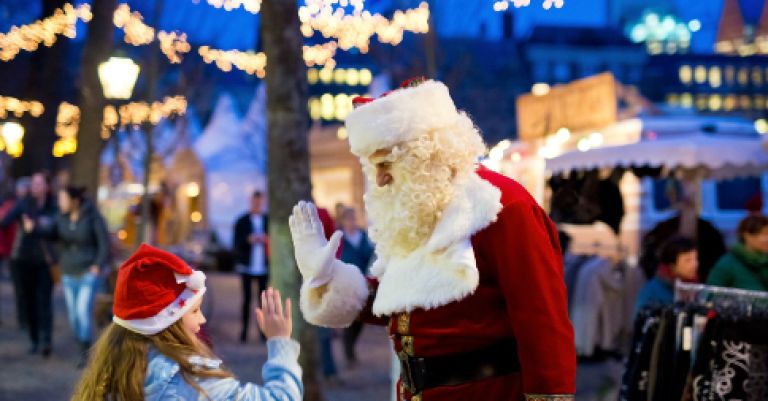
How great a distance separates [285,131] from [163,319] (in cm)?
452

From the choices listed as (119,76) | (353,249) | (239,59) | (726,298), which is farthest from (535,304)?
(239,59)

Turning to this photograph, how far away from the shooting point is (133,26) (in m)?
18.4

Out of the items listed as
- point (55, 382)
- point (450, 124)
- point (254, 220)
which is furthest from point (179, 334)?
point (254, 220)

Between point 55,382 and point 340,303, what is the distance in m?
7.08

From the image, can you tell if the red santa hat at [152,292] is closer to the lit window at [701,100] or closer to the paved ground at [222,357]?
the paved ground at [222,357]

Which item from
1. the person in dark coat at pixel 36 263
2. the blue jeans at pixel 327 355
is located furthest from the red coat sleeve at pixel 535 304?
the person in dark coat at pixel 36 263

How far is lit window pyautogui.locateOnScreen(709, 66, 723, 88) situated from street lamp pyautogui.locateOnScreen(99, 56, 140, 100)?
92.8m

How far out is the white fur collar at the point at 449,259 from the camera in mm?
3311

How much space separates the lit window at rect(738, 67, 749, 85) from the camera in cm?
9514

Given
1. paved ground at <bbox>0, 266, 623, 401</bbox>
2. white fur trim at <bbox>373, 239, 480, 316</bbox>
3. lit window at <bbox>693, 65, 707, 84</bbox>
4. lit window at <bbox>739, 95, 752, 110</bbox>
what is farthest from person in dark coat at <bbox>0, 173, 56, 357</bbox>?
lit window at <bbox>693, 65, 707, 84</bbox>

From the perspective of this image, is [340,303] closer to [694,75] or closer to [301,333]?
[301,333]

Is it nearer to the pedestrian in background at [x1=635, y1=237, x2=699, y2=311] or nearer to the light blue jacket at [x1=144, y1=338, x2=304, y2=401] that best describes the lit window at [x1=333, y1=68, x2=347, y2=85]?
the pedestrian in background at [x1=635, y1=237, x2=699, y2=311]

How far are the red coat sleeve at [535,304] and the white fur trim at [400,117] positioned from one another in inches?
18.9

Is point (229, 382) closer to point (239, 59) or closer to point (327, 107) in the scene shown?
point (239, 59)
